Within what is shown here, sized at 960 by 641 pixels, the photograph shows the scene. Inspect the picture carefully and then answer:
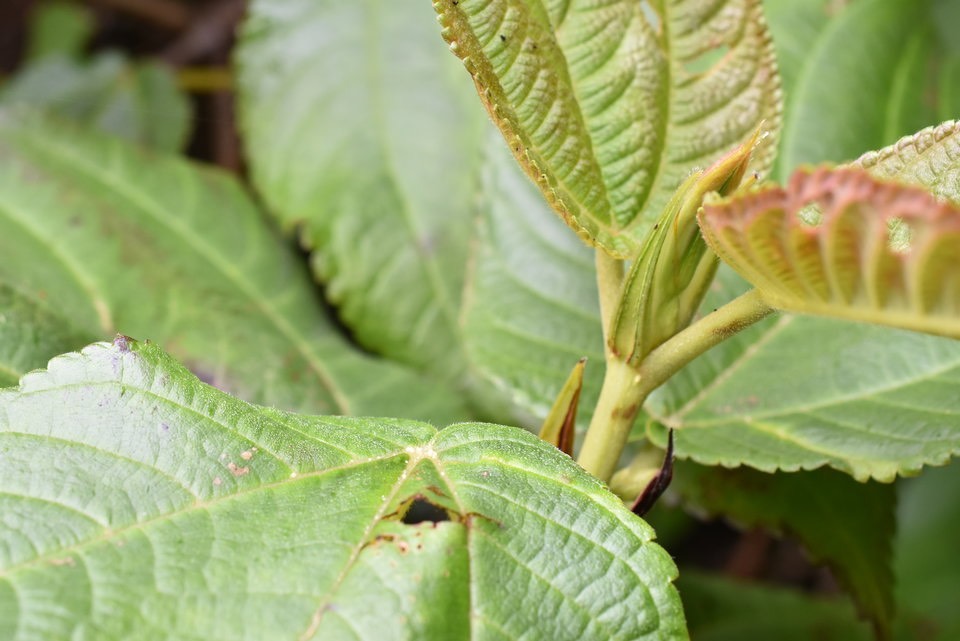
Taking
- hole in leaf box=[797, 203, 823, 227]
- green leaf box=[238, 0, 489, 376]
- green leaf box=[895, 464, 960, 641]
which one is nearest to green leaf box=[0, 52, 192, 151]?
green leaf box=[238, 0, 489, 376]

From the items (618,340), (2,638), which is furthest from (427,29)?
(2,638)

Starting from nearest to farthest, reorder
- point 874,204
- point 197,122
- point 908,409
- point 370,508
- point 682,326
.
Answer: point 874,204 < point 370,508 < point 682,326 < point 908,409 < point 197,122

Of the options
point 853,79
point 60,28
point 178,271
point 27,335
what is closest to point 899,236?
point 853,79

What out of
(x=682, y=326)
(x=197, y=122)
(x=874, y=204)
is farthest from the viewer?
(x=197, y=122)

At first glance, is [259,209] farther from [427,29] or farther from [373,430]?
[373,430]

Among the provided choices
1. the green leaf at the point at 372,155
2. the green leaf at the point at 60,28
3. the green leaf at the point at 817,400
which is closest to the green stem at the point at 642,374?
the green leaf at the point at 817,400

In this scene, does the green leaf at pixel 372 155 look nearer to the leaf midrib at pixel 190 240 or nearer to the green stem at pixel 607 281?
the leaf midrib at pixel 190 240
